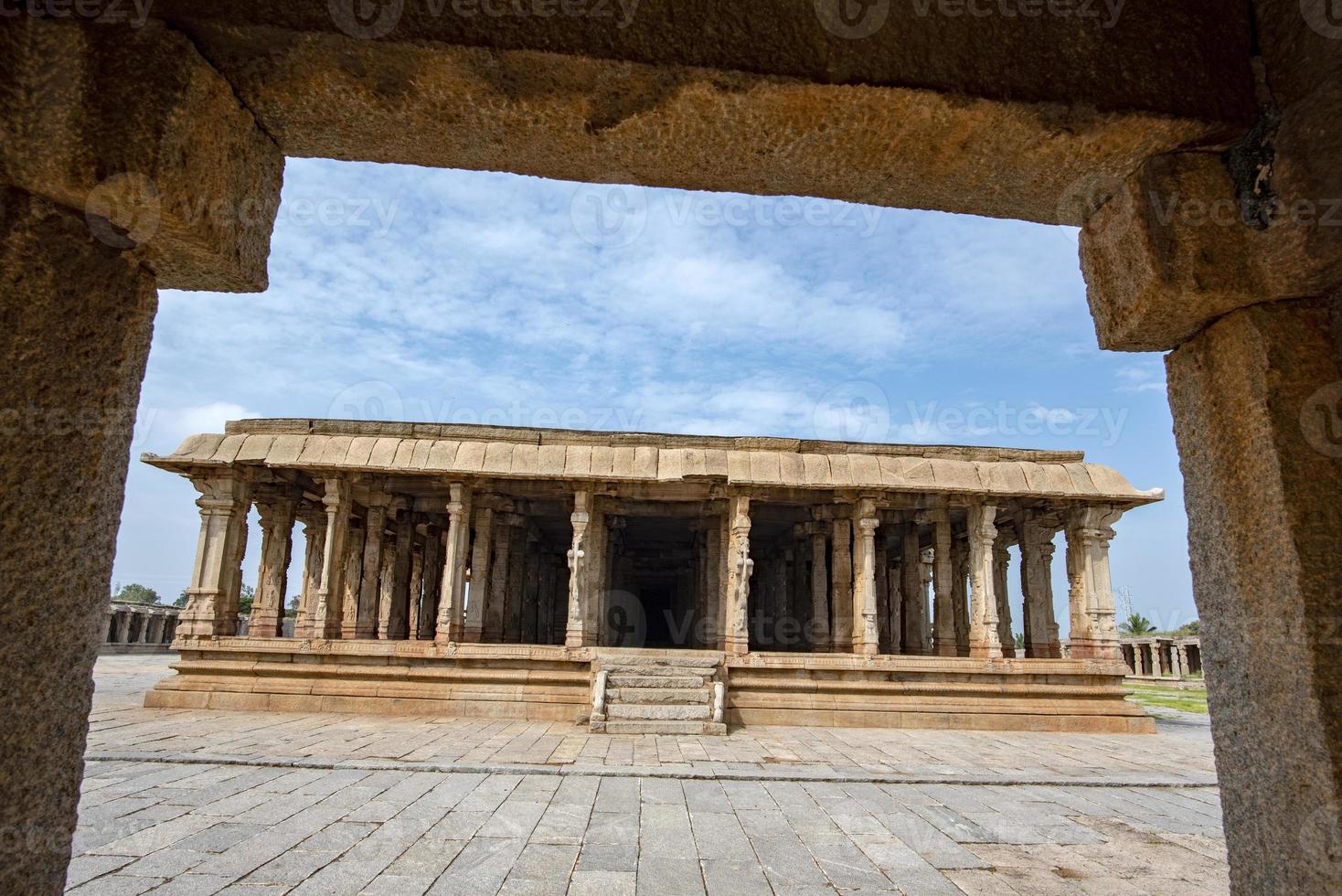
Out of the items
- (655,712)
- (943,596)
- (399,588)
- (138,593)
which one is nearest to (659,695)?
(655,712)

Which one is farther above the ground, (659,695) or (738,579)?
(738,579)

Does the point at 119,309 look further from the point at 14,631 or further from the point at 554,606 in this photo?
the point at 554,606

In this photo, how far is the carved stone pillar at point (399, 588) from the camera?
1641cm

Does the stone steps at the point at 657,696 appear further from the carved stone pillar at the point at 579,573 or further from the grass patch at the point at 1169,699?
the grass patch at the point at 1169,699

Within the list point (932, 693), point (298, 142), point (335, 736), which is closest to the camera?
point (298, 142)

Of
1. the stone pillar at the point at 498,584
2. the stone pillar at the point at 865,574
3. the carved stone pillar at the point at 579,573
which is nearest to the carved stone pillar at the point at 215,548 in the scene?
the stone pillar at the point at 498,584

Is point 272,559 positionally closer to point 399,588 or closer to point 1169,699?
point 399,588

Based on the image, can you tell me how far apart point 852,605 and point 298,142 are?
12.9m

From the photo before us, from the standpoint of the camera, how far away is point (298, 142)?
2.42m

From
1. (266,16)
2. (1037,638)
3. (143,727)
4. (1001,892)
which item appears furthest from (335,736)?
(1037,638)

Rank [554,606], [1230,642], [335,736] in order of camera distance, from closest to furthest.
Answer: [1230,642]
[335,736]
[554,606]

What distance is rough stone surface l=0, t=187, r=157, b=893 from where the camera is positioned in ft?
5.75

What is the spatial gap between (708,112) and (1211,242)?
1478mm

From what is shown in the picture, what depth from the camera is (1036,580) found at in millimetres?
14727
